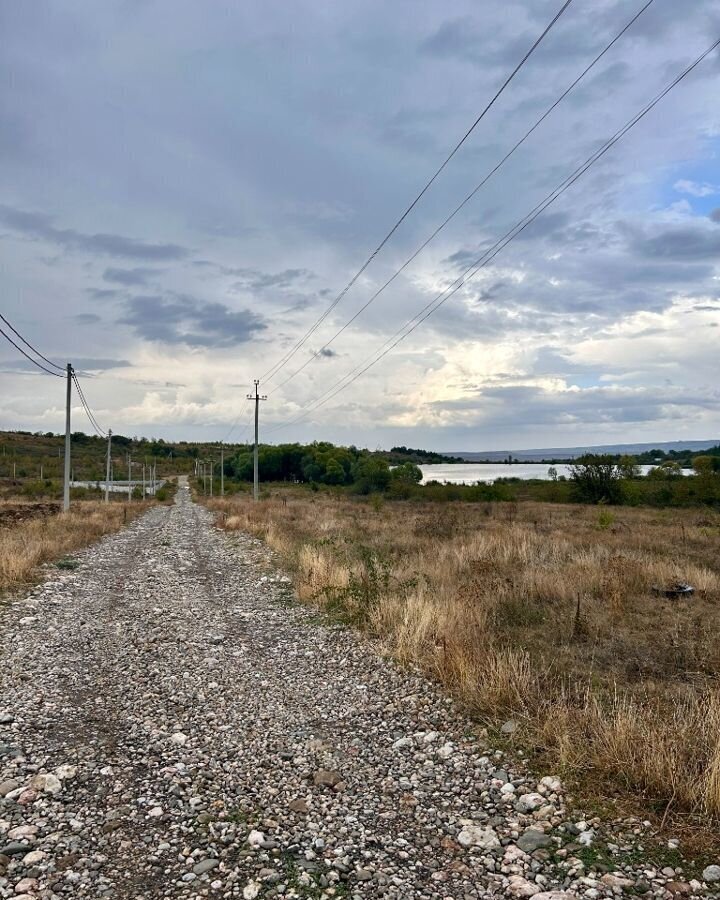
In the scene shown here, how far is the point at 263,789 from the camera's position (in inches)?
182

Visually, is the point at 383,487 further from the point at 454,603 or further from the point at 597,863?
the point at 597,863

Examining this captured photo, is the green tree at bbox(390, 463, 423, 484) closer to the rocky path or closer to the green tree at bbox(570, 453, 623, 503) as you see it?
the green tree at bbox(570, 453, 623, 503)

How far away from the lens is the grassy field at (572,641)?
4.51m

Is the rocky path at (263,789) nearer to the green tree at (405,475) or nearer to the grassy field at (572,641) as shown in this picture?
the grassy field at (572,641)

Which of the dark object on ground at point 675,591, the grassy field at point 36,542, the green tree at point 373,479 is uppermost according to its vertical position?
the green tree at point 373,479

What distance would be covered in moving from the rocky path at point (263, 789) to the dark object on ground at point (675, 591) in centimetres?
625

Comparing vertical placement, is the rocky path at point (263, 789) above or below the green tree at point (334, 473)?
below

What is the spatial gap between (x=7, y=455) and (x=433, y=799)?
371ft

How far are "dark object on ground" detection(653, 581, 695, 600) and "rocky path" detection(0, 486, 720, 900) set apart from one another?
6249 mm

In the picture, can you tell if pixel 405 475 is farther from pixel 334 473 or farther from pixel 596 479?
pixel 334 473

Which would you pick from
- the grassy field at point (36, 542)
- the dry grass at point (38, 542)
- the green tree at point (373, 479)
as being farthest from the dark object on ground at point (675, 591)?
the green tree at point (373, 479)

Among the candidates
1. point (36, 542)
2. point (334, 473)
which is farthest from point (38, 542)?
point (334, 473)

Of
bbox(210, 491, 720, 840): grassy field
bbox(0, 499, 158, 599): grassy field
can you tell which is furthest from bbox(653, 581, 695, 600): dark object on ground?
bbox(0, 499, 158, 599): grassy field

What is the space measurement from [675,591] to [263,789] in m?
9.24
